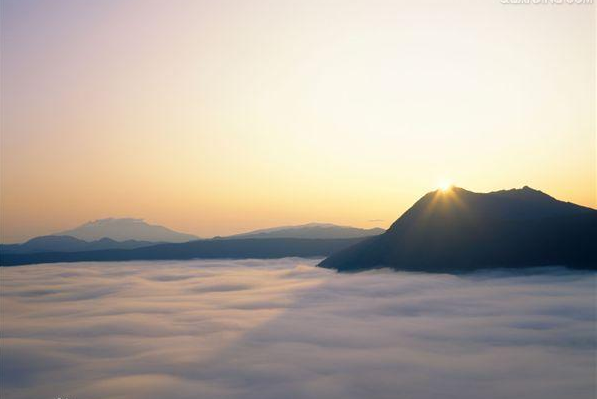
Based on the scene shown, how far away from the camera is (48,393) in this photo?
2467 cm

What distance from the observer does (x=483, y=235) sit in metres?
97.6

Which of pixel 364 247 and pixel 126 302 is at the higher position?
pixel 364 247

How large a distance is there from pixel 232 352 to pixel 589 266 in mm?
75804

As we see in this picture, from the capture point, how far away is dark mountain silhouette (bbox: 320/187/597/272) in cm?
8625

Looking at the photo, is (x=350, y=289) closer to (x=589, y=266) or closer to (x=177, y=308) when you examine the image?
(x=177, y=308)

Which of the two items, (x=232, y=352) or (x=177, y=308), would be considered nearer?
(x=232, y=352)

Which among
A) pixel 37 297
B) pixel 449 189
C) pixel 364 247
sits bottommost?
pixel 37 297

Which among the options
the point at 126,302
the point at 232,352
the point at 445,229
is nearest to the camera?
the point at 232,352

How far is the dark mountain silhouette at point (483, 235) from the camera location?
283ft

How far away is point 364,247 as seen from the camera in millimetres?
118500

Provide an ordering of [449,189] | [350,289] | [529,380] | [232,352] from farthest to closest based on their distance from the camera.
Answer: [449,189] → [350,289] → [232,352] → [529,380]

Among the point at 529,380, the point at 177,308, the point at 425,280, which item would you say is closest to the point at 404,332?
the point at 529,380

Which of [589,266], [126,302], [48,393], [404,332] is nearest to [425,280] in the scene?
[589,266]

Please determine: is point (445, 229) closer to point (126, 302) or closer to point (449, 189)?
→ point (449, 189)
